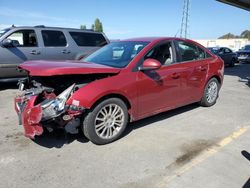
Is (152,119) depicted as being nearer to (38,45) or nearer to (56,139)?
(56,139)

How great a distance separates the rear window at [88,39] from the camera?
30.8ft

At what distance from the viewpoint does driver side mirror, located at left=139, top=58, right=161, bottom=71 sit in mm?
4355

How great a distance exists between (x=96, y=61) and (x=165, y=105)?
4.97ft

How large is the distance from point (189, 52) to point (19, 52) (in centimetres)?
518

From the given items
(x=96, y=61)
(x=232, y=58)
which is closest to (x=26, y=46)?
(x=96, y=61)

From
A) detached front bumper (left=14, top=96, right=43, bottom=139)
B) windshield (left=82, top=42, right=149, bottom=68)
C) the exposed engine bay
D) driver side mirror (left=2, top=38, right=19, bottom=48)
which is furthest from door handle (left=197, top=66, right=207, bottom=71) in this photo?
driver side mirror (left=2, top=38, right=19, bottom=48)

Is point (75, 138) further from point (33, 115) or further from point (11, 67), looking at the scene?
point (11, 67)

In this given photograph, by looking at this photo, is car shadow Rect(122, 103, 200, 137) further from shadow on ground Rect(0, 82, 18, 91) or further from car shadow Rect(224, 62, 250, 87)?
shadow on ground Rect(0, 82, 18, 91)

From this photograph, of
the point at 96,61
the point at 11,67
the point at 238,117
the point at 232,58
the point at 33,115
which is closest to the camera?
the point at 33,115

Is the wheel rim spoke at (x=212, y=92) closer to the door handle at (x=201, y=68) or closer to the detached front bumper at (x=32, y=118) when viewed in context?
the door handle at (x=201, y=68)

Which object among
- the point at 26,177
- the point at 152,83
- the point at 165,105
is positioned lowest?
the point at 26,177

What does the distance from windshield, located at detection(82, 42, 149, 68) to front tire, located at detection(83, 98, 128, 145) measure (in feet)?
2.30

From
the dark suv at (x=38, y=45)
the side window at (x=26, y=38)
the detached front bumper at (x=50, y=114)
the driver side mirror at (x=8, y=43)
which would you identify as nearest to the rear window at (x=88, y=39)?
the dark suv at (x=38, y=45)

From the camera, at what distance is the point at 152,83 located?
4.66 meters
